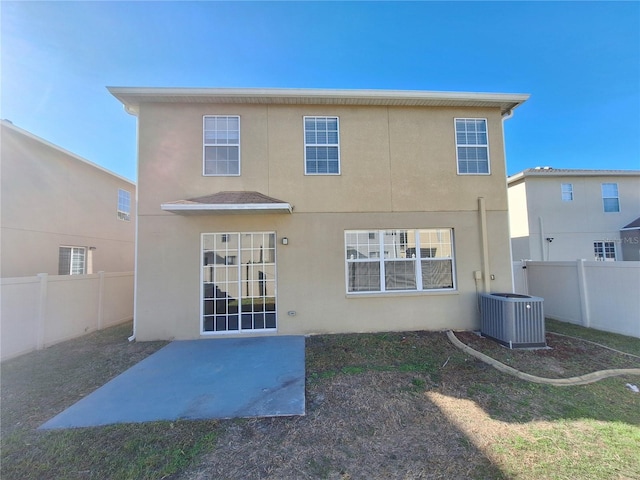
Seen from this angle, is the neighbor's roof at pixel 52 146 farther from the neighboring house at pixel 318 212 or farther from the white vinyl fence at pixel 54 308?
the white vinyl fence at pixel 54 308

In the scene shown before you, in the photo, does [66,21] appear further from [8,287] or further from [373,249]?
[373,249]

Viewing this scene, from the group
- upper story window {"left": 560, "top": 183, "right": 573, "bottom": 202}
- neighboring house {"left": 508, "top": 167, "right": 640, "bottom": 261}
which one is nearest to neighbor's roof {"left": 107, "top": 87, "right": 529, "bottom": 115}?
neighboring house {"left": 508, "top": 167, "right": 640, "bottom": 261}

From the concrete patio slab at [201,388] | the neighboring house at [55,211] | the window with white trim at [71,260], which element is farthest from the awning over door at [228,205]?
the window with white trim at [71,260]

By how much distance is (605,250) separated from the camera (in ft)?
52.7

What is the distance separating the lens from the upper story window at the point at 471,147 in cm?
823

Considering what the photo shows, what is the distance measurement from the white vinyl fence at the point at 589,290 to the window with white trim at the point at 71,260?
17006 millimetres

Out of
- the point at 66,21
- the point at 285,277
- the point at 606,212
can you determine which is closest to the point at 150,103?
the point at 66,21

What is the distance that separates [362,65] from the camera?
32.8ft

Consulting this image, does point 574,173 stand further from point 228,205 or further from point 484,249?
point 228,205

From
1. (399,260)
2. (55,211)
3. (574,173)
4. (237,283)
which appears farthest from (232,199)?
(574,173)

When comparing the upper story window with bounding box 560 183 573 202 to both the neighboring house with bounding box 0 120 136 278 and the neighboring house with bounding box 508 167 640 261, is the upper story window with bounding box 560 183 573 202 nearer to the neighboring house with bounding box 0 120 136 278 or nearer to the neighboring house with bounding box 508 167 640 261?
the neighboring house with bounding box 508 167 640 261

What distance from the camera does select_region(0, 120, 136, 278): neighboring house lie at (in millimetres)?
9000

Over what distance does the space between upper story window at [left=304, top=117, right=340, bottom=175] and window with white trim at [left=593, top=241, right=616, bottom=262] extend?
685 inches

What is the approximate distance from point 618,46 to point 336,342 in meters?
13.9
